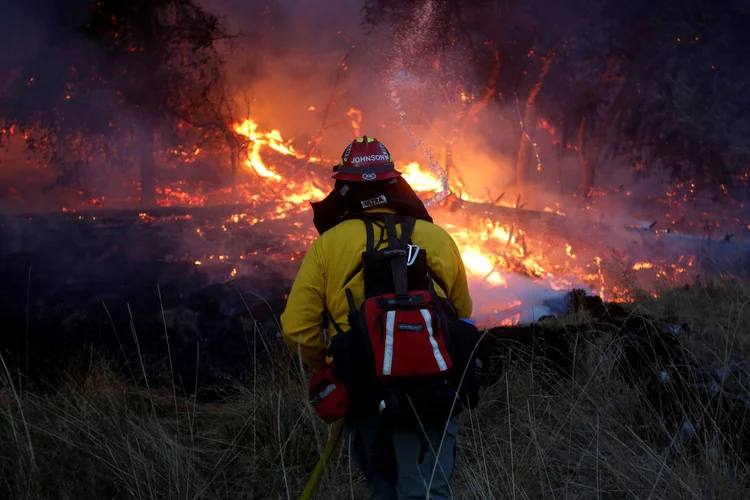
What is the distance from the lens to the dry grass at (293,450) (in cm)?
273

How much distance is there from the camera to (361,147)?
2.64m

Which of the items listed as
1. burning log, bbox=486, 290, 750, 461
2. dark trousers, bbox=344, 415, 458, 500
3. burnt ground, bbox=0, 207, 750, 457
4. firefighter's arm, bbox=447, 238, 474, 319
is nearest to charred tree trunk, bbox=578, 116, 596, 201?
burnt ground, bbox=0, 207, 750, 457

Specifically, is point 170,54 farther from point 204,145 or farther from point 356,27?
point 356,27

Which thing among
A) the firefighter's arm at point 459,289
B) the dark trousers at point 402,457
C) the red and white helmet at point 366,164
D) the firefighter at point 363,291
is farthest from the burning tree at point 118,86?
the dark trousers at point 402,457

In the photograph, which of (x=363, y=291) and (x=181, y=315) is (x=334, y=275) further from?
(x=181, y=315)

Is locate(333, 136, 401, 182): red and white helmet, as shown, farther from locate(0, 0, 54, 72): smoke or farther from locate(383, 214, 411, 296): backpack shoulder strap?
locate(0, 0, 54, 72): smoke

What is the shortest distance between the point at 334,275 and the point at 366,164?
0.50 m

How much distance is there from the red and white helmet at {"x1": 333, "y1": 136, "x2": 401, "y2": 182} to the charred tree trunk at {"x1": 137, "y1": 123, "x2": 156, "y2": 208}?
9.83 meters

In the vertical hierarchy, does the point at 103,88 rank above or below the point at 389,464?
above

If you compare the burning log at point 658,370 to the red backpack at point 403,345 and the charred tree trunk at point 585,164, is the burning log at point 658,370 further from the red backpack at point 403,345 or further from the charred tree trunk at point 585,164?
the charred tree trunk at point 585,164

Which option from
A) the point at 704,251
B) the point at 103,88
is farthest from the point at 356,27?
the point at 704,251

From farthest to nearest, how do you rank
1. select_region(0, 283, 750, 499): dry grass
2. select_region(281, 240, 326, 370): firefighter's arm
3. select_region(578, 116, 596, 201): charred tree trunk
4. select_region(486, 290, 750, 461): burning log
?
select_region(578, 116, 596, 201): charred tree trunk < select_region(486, 290, 750, 461): burning log < select_region(0, 283, 750, 499): dry grass < select_region(281, 240, 326, 370): firefighter's arm

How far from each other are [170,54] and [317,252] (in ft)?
31.5

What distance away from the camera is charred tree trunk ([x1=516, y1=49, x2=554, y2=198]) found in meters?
14.9
